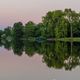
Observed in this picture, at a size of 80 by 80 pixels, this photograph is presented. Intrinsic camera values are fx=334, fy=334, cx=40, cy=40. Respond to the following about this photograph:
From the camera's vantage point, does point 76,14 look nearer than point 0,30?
Yes

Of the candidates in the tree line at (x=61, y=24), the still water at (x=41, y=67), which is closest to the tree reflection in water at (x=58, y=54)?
the still water at (x=41, y=67)

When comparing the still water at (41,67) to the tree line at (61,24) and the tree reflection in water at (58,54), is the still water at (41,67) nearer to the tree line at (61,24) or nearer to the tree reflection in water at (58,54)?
the tree reflection in water at (58,54)

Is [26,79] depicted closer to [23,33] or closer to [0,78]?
[0,78]

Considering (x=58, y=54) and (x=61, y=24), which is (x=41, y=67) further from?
(x=61, y=24)

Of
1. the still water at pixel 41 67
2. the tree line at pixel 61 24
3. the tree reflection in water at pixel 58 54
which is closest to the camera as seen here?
the still water at pixel 41 67

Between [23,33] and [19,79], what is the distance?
10077cm

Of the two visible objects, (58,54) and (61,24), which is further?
(61,24)

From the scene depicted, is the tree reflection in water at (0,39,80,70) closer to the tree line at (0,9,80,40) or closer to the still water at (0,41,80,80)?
the still water at (0,41,80,80)

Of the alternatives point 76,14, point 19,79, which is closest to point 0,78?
point 19,79

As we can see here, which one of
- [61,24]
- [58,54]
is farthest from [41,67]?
[61,24]

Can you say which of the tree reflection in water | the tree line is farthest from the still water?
the tree line

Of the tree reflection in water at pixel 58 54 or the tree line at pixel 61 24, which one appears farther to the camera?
the tree line at pixel 61 24

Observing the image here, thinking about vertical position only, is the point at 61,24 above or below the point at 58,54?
above

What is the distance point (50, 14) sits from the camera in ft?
258
